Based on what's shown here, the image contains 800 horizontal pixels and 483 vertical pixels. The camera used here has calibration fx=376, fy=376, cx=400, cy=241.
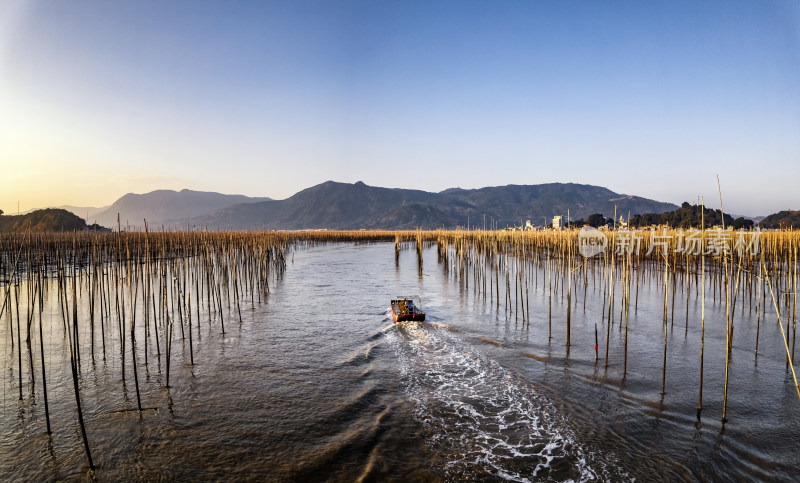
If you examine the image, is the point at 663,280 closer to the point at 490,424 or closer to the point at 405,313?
the point at 405,313

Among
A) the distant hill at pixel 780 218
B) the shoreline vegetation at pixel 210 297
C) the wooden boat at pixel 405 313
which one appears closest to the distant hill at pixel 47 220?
the shoreline vegetation at pixel 210 297

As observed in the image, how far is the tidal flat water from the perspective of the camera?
183 inches

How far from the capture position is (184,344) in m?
9.23

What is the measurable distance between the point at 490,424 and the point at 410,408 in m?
1.28

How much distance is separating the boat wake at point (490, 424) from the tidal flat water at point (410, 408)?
27 millimetres

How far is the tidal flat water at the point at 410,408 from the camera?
15.2ft

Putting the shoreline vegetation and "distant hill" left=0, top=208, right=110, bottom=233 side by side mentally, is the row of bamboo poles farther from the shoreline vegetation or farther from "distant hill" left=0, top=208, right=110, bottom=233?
"distant hill" left=0, top=208, right=110, bottom=233

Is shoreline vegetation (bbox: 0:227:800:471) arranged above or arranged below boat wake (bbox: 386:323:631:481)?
above

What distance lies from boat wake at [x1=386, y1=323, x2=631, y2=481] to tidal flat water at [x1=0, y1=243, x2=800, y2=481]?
0.03m

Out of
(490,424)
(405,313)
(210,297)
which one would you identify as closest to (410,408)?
(490,424)

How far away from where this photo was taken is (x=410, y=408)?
6141 mm

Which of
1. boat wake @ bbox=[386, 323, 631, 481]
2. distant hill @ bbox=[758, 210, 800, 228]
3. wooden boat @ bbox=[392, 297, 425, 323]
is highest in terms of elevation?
→ distant hill @ bbox=[758, 210, 800, 228]

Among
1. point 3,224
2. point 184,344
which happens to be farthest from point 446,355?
point 3,224

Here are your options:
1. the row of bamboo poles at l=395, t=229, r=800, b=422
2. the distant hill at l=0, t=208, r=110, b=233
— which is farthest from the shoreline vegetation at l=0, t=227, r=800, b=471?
the distant hill at l=0, t=208, r=110, b=233
